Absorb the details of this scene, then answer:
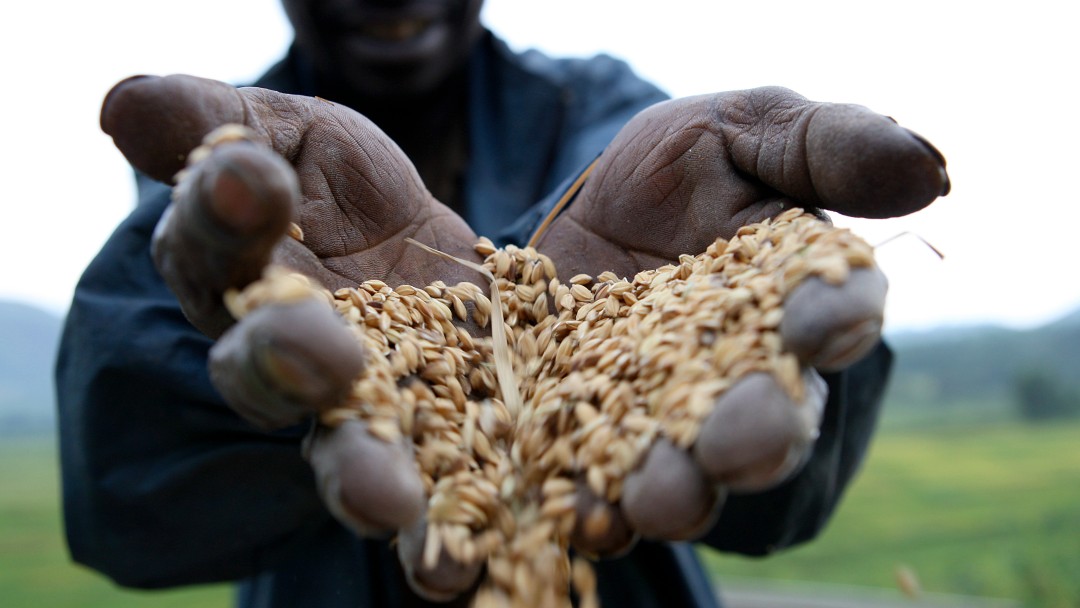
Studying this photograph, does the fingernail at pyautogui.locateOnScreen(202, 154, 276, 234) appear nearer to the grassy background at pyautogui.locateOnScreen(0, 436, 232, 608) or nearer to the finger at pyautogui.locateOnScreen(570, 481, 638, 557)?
the finger at pyautogui.locateOnScreen(570, 481, 638, 557)

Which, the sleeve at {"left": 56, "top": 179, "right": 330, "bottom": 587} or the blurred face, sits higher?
the blurred face

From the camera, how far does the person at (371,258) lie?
2.63 ft

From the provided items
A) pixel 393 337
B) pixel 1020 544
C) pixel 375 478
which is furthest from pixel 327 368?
pixel 1020 544

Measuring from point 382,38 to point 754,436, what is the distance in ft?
4.83

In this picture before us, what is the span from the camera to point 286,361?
2.53 feet

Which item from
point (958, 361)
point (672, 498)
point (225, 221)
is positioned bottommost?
point (958, 361)

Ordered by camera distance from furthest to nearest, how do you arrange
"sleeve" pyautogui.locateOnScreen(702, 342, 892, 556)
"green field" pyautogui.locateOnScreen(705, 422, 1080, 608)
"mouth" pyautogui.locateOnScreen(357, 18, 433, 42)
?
"green field" pyautogui.locateOnScreen(705, 422, 1080, 608) < "mouth" pyautogui.locateOnScreen(357, 18, 433, 42) < "sleeve" pyautogui.locateOnScreen(702, 342, 892, 556)

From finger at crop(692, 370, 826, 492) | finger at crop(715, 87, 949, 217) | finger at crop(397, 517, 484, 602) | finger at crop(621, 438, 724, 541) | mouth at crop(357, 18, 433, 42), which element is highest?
finger at crop(715, 87, 949, 217)

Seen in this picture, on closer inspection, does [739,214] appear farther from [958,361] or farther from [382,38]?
[958,361]

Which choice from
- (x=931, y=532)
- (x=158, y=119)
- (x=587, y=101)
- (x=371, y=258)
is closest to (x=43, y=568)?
(x=587, y=101)

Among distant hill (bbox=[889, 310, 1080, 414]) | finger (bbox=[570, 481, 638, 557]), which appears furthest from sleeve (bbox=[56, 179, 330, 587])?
distant hill (bbox=[889, 310, 1080, 414])

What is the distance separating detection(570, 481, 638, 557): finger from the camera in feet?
2.84

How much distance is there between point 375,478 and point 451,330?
→ 36 centimetres

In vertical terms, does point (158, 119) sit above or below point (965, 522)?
above
